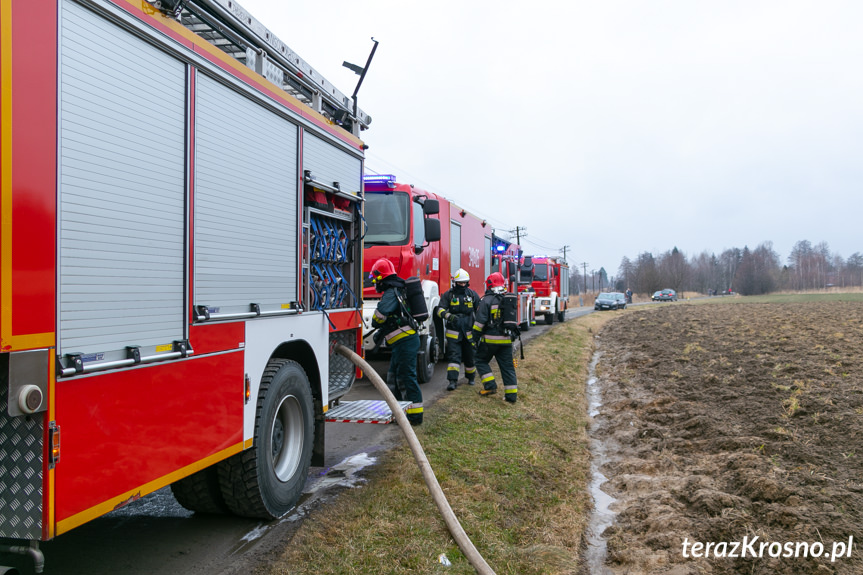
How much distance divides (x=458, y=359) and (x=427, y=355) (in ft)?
2.20

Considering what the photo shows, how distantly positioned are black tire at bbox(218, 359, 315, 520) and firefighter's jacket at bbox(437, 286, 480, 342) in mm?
5180

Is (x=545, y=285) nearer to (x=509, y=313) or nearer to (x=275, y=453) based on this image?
(x=509, y=313)

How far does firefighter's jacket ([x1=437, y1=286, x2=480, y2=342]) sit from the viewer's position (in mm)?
9500

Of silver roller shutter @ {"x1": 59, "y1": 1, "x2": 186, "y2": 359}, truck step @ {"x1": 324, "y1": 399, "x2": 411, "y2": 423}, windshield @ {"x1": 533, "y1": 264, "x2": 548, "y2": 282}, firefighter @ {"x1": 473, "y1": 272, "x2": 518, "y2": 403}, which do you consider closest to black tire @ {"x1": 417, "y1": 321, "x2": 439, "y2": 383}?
firefighter @ {"x1": 473, "y1": 272, "x2": 518, "y2": 403}

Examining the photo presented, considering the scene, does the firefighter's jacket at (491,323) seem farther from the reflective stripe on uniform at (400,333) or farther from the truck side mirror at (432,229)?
the reflective stripe on uniform at (400,333)

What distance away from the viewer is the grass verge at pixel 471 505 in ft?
11.7

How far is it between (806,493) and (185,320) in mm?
4681

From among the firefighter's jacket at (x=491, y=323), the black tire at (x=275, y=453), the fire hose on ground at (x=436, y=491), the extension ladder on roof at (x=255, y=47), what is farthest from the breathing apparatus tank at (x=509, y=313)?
the black tire at (x=275, y=453)

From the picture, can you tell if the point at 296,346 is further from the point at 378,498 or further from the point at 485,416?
the point at 485,416

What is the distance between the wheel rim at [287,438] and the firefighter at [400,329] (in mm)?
2131

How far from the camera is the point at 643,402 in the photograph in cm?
873

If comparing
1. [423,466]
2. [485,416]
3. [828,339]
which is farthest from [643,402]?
[828,339]

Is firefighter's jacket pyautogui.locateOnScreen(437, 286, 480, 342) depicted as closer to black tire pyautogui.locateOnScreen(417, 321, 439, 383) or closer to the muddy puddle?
black tire pyautogui.locateOnScreen(417, 321, 439, 383)

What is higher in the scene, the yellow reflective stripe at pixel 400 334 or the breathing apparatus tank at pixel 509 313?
the breathing apparatus tank at pixel 509 313
